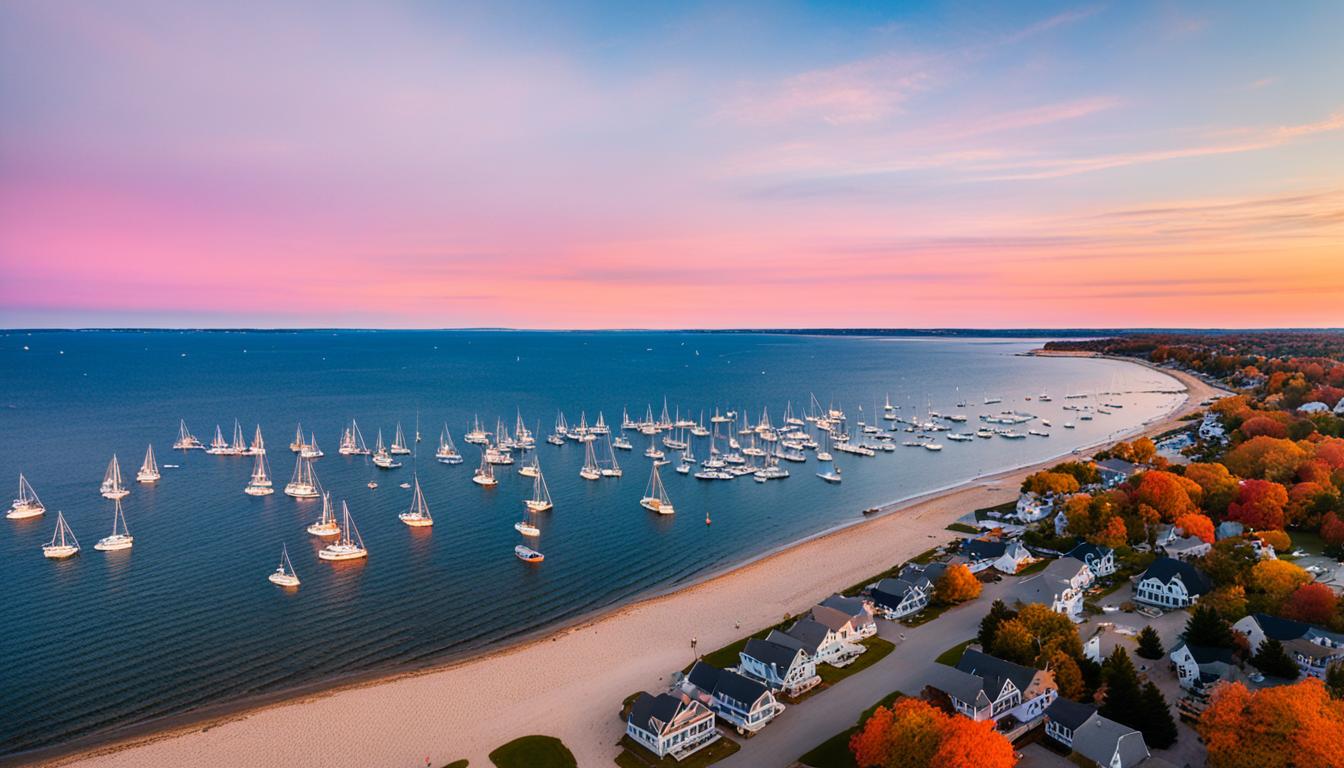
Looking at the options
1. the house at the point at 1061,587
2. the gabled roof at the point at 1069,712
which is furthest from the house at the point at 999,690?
the house at the point at 1061,587

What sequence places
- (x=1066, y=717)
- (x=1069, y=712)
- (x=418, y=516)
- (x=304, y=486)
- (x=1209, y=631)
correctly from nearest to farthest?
(x=1066, y=717), (x=1069, y=712), (x=1209, y=631), (x=418, y=516), (x=304, y=486)

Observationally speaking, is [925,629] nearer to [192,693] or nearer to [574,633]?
[574,633]

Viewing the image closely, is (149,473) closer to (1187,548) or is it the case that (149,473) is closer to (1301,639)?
(1187,548)

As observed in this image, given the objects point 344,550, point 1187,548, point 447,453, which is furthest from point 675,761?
point 447,453

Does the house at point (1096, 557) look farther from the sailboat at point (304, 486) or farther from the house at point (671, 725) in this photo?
the sailboat at point (304, 486)

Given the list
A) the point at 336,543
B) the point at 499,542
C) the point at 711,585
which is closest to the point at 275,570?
the point at 336,543

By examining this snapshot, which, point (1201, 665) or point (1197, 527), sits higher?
A: point (1197, 527)

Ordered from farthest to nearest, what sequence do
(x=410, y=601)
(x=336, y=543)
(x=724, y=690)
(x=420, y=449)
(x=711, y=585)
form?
(x=420, y=449), (x=336, y=543), (x=711, y=585), (x=410, y=601), (x=724, y=690)
